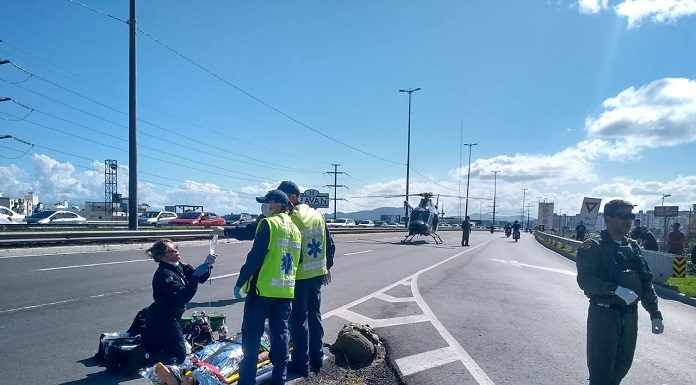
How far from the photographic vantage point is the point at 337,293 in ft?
37.1

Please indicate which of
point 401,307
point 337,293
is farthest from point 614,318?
point 337,293

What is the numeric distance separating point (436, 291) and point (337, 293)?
2.63 m

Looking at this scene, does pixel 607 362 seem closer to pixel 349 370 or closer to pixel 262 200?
pixel 349 370

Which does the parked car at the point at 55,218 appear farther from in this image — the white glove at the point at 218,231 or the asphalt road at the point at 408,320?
the white glove at the point at 218,231

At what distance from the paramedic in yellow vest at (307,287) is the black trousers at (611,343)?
9.38ft

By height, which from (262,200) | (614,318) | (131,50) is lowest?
(614,318)

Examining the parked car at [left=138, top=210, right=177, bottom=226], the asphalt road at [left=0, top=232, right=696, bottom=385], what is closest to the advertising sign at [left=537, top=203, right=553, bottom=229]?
the parked car at [left=138, top=210, right=177, bottom=226]

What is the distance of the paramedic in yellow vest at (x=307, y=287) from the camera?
214 inches

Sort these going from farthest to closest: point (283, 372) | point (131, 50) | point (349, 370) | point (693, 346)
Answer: point (131, 50)
point (693, 346)
point (349, 370)
point (283, 372)

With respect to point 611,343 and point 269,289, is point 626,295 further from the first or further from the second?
point 269,289

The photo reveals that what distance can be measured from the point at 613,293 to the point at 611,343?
444 mm

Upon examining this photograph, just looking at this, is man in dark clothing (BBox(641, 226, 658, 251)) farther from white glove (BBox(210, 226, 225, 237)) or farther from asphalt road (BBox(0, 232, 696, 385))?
white glove (BBox(210, 226, 225, 237))

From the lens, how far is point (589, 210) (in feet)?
85.5

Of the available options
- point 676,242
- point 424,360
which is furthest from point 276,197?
point 676,242
